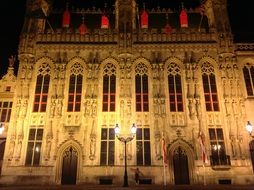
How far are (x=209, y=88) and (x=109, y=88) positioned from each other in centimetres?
1019

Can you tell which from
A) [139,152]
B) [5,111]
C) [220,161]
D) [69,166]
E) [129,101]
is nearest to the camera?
[220,161]

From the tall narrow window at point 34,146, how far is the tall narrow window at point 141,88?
9.77 m

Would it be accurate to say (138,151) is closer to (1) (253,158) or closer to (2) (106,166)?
(2) (106,166)

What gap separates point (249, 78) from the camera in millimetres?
29094

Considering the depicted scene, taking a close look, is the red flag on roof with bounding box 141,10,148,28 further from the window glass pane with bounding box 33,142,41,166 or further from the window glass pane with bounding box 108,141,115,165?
the window glass pane with bounding box 33,142,41,166

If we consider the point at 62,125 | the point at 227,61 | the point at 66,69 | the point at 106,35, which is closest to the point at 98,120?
the point at 62,125

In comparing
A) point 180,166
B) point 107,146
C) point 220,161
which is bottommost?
point 180,166

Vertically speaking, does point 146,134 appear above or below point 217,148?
above

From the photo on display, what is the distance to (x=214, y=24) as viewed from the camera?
31031 mm

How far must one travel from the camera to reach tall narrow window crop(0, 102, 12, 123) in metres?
28.9

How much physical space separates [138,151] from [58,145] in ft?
24.6

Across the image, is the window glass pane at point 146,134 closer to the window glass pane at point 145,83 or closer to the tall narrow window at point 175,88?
the tall narrow window at point 175,88

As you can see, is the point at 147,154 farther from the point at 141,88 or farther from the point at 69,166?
the point at 69,166

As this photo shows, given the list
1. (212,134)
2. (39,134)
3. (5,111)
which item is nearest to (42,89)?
(5,111)
